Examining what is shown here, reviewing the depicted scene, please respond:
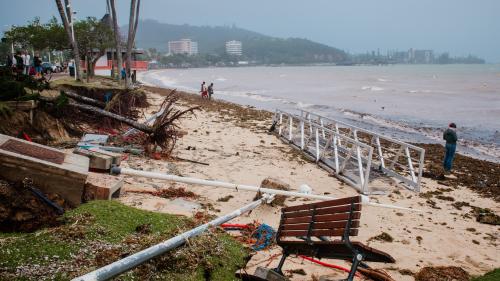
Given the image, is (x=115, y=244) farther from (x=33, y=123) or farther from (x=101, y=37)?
(x=101, y=37)

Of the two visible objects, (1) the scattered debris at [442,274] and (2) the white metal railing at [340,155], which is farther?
(2) the white metal railing at [340,155]

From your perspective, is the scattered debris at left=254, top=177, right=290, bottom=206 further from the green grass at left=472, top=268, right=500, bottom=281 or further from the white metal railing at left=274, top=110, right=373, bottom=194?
the green grass at left=472, top=268, right=500, bottom=281

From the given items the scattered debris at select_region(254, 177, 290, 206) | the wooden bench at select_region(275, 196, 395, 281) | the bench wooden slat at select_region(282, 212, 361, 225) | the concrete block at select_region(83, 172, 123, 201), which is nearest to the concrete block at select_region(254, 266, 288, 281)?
the wooden bench at select_region(275, 196, 395, 281)

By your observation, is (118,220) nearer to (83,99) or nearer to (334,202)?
(334,202)

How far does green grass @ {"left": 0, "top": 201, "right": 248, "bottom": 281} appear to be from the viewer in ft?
12.0

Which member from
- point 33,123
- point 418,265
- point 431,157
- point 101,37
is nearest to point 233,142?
point 33,123

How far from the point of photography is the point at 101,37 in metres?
31.9

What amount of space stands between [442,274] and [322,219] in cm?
224

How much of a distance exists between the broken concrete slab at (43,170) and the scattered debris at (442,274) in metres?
4.74

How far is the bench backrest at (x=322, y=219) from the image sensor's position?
3.64 metres

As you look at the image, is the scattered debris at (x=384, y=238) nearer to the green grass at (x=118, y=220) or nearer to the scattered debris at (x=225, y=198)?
the scattered debris at (x=225, y=198)

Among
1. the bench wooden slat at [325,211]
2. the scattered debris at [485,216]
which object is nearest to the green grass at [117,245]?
the bench wooden slat at [325,211]

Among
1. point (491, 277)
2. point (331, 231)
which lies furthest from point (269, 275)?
point (491, 277)

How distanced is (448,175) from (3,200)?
37.8ft
